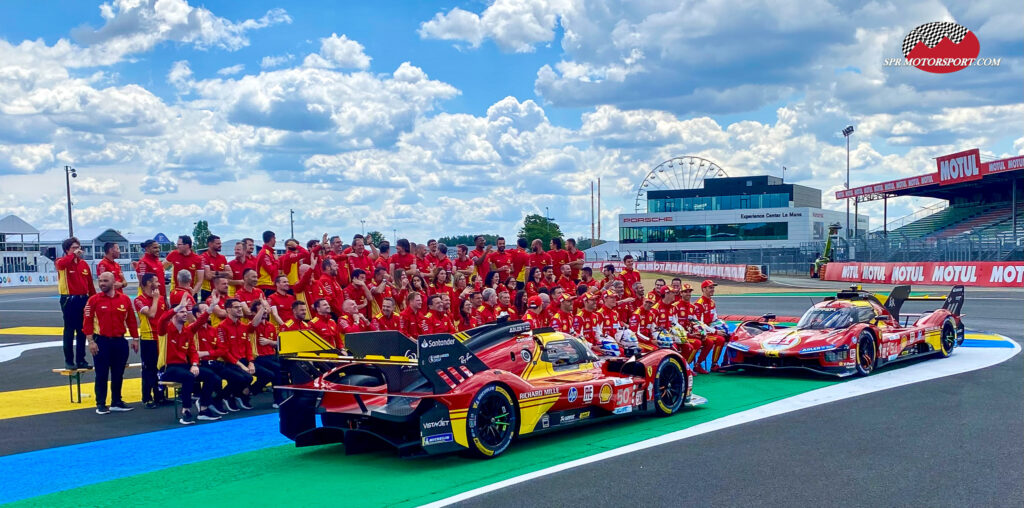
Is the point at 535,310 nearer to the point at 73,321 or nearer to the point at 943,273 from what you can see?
the point at 73,321

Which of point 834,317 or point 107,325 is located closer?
point 107,325

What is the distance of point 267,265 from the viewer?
1291 cm

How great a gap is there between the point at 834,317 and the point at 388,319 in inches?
297

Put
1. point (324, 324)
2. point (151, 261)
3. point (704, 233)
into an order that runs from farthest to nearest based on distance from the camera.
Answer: point (704, 233) < point (151, 261) < point (324, 324)

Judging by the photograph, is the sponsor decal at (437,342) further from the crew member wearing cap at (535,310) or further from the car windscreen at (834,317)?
the car windscreen at (834,317)

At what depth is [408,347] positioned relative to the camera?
7863 millimetres

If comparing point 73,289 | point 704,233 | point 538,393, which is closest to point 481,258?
point 73,289

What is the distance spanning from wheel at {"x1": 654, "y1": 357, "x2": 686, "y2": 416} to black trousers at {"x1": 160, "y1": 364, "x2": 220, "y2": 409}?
18.5 feet

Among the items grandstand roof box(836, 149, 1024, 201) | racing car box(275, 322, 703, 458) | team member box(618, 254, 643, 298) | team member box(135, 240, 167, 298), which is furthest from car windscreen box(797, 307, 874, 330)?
grandstand roof box(836, 149, 1024, 201)

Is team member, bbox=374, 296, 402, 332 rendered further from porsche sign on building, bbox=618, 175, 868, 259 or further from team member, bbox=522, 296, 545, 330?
porsche sign on building, bbox=618, 175, 868, 259

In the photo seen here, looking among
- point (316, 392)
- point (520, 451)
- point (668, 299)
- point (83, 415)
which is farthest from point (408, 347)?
point (668, 299)

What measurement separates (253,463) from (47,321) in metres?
22.6

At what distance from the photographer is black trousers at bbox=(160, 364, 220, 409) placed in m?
9.99

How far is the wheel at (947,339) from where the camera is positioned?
595 inches
